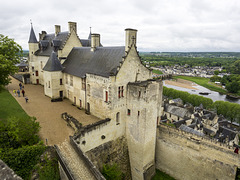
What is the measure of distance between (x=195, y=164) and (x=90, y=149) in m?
14.4

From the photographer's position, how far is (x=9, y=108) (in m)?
22.3

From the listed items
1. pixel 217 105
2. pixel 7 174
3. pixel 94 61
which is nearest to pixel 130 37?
pixel 94 61

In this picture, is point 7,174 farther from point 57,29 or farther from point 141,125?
point 57,29

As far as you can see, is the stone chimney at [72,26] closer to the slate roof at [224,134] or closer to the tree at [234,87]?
the slate roof at [224,134]

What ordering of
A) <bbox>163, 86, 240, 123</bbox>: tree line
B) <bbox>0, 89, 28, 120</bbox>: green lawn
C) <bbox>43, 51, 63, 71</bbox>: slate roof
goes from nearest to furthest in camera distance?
<bbox>0, 89, 28, 120</bbox>: green lawn, <bbox>43, 51, 63, 71</bbox>: slate roof, <bbox>163, 86, 240, 123</bbox>: tree line

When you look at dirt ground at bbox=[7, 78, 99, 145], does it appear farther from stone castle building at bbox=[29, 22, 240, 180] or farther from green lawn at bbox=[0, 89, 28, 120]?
stone castle building at bbox=[29, 22, 240, 180]

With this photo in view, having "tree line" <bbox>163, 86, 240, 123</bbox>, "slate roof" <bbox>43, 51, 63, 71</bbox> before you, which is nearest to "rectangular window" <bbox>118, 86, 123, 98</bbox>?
"slate roof" <bbox>43, 51, 63, 71</bbox>

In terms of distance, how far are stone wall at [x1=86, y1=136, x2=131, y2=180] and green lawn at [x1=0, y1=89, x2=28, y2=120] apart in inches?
407

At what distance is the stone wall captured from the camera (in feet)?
61.4

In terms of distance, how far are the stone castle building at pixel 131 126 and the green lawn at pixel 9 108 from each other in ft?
26.1

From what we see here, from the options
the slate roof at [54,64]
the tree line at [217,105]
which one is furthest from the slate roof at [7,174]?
the tree line at [217,105]

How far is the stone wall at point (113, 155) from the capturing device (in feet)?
61.4

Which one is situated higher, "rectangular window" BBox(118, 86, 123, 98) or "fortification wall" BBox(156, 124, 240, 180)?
"rectangular window" BBox(118, 86, 123, 98)

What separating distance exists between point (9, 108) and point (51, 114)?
581 centimetres
